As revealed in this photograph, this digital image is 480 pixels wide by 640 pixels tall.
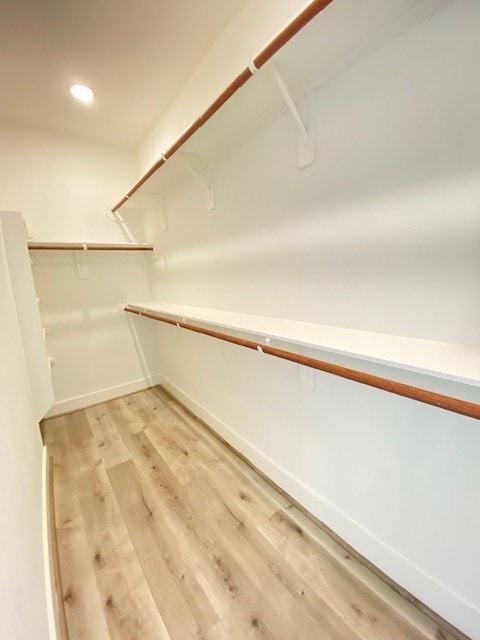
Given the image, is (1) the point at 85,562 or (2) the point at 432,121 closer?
Result: (2) the point at 432,121

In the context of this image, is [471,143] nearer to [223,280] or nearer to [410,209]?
[410,209]

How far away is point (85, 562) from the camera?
127 cm

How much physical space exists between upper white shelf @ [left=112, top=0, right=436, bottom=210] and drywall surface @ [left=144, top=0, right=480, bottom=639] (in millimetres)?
40

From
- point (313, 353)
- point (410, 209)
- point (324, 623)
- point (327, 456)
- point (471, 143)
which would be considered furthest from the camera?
point (327, 456)

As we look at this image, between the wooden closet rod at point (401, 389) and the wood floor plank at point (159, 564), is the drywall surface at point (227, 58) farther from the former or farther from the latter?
the wood floor plank at point (159, 564)

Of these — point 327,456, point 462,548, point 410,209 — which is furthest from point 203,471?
point 410,209

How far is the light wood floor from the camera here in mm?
1013

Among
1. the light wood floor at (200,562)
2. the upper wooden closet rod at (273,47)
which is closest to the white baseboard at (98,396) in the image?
the light wood floor at (200,562)

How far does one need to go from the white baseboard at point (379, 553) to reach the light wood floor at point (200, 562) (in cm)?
6

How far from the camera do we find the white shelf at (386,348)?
66 cm

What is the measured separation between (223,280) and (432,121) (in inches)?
48.0

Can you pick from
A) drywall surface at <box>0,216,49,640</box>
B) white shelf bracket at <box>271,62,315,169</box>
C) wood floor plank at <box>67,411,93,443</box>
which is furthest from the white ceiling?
wood floor plank at <box>67,411,93,443</box>

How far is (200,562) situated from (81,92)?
284 centimetres

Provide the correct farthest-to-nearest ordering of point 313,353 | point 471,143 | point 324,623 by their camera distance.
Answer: point 313,353, point 324,623, point 471,143
